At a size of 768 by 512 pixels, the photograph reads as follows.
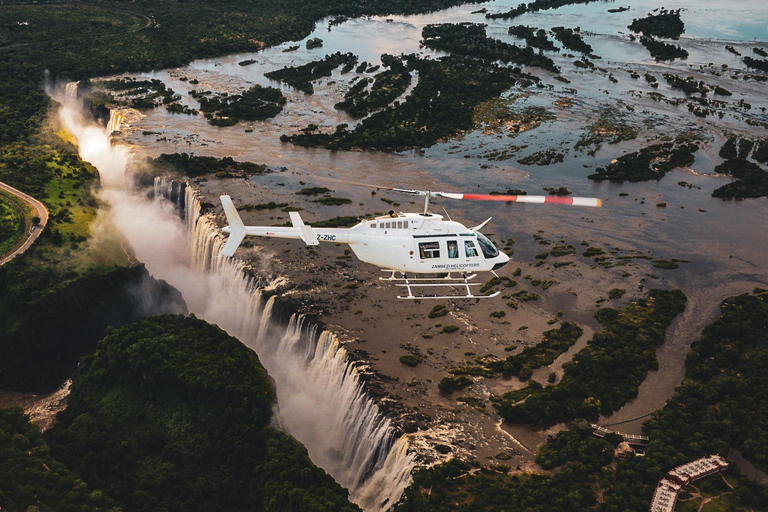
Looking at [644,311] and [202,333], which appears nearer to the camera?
[202,333]

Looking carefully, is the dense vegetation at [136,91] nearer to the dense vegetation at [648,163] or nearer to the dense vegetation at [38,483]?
the dense vegetation at [648,163]

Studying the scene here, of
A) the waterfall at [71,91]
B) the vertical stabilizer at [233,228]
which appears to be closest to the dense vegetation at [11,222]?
the vertical stabilizer at [233,228]

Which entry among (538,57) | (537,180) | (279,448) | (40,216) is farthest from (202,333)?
(538,57)

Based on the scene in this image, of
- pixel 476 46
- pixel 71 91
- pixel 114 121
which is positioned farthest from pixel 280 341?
pixel 476 46

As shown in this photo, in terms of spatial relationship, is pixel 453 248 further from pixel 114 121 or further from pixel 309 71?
pixel 309 71

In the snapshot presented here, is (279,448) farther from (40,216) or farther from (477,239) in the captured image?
(40,216)

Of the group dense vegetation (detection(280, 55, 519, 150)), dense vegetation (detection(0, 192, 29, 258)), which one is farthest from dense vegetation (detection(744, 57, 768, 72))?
dense vegetation (detection(0, 192, 29, 258))

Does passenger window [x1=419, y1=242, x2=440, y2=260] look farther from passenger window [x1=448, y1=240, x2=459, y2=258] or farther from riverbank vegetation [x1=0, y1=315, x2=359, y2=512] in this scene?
riverbank vegetation [x1=0, y1=315, x2=359, y2=512]
